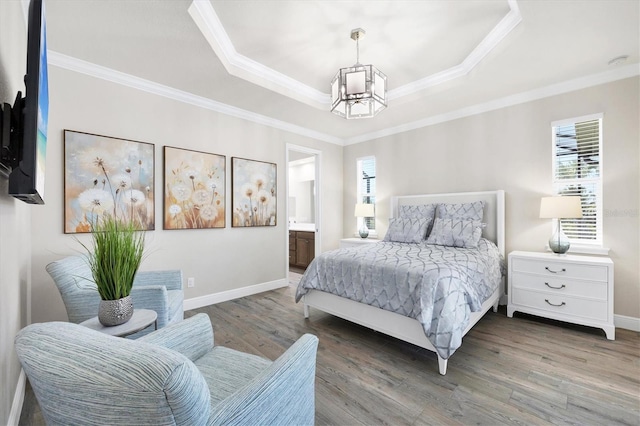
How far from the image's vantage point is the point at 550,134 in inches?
126

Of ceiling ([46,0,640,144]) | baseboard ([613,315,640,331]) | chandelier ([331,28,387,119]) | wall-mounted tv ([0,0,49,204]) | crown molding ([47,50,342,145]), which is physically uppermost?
ceiling ([46,0,640,144])

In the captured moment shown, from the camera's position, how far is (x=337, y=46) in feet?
8.75

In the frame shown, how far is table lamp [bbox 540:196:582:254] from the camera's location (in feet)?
9.04

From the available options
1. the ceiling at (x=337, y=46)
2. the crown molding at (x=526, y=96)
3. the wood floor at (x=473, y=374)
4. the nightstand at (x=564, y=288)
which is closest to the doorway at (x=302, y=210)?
the crown molding at (x=526, y=96)

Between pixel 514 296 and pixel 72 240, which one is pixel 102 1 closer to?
pixel 72 240

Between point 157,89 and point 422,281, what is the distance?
332 cm

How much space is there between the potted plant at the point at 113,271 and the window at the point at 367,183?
3964mm

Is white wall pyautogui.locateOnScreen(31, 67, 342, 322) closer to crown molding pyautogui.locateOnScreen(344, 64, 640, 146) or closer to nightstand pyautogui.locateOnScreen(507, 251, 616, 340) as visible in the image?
crown molding pyautogui.locateOnScreen(344, 64, 640, 146)

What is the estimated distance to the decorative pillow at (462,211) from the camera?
3434mm

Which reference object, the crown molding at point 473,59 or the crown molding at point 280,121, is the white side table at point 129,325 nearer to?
the crown molding at point 280,121

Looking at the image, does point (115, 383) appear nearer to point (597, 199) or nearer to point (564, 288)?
point (564, 288)

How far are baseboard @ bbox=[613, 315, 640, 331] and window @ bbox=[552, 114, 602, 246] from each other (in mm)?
736

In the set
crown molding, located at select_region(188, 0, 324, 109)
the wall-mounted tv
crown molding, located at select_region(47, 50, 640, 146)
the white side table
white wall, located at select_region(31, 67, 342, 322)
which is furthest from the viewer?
crown molding, located at select_region(47, 50, 640, 146)

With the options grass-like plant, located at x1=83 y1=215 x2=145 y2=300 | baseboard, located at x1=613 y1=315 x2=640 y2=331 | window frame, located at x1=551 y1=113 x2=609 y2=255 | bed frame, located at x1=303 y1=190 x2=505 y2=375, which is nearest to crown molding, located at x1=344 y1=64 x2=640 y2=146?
window frame, located at x1=551 y1=113 x2=609 y2=255
